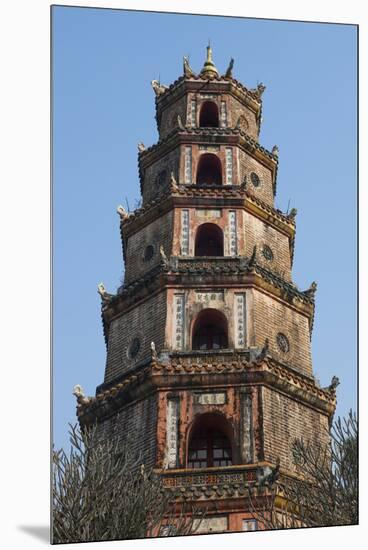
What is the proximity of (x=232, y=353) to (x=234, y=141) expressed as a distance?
6177mm

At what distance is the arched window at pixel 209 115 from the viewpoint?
27906 mm

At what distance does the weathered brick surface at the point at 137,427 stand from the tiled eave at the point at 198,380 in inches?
6.5

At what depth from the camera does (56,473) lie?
58.9 ft

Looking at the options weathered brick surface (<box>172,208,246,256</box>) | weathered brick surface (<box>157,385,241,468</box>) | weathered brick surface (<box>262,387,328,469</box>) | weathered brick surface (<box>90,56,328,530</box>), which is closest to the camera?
weathered brick surface (<box>157,385,241,468</box>)

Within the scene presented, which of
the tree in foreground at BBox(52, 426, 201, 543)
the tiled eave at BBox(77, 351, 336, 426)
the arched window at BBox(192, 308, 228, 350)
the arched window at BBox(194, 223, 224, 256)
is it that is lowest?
the tree in foreground at BBox(52, 426, 201, 543)

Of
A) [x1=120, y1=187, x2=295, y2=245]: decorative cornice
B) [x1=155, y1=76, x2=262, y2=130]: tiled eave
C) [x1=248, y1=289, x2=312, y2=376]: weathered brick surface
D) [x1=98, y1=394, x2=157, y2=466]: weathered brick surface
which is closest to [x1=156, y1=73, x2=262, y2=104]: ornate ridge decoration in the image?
[x1=155, y1=76, x2=262, y2=130]: tiled eave

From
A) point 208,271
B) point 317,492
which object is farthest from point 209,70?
point 317,492

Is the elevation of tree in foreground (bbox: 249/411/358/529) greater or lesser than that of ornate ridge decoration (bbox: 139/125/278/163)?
lesser

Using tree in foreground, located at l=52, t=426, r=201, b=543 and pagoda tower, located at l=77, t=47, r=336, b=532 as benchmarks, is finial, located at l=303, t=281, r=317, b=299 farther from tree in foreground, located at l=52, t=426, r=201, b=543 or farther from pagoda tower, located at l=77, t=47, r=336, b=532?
tree in foreground, located at l=52, t=426, r=201, b=543

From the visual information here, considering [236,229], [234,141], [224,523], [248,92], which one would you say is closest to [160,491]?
[224,523]

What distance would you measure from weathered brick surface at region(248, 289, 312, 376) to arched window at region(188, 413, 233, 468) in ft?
6.06

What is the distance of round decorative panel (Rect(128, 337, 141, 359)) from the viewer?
76.6 ft

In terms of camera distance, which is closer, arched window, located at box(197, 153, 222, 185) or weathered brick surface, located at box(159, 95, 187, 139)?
arched window, located at box(197, 153, 222, 185)

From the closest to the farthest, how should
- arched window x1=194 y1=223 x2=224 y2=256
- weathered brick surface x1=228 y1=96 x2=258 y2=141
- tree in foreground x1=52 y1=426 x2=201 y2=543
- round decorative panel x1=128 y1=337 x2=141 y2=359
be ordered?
tree in foreground x1=52 y1=426 x2=201 y2=543 → round decorative panel x1=128 y1=337 x2=141 y2=359 → arched window x1=194 y1=223 x2=224 y2=256 → weathered brick surface x1=228 y1=96 x2=258 y2=141
